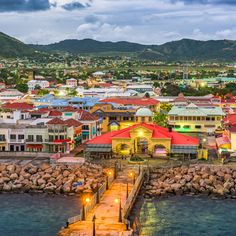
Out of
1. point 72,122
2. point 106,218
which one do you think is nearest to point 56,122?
point 72,122

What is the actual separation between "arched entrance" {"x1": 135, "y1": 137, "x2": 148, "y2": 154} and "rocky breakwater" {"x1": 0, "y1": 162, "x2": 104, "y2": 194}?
657 centimetres

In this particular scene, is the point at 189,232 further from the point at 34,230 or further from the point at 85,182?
the point at 85,182

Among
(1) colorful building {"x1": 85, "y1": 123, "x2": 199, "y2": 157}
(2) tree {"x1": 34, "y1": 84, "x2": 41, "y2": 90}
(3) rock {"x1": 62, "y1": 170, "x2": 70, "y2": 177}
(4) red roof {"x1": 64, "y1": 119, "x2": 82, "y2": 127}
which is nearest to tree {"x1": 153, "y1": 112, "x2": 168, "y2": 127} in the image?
(4) red roof {"x1": 64, "y1": 119, "x2": 82, "y2": 127}

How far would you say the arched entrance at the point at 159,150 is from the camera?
5729cm

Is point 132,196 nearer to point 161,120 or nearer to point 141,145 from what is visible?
point 141,145

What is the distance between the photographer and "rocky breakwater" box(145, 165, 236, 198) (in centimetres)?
4750

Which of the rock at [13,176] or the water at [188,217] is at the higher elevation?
the rock at [13,176]

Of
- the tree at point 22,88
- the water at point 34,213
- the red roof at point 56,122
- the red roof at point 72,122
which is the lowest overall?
the water at point 34,213

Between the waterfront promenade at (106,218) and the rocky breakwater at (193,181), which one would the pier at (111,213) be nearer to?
the waterfront promenade at (106,218)

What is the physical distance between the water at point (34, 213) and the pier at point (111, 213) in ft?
8.33

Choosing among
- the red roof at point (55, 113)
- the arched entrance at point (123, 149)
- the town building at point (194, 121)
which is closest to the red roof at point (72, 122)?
the red roof at point (55, 113)

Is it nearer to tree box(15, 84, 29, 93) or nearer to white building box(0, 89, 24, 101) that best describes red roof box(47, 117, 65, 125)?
white building box(0, 89, 24, 101)

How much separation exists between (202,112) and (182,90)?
201ft

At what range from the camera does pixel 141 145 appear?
2357 inches
